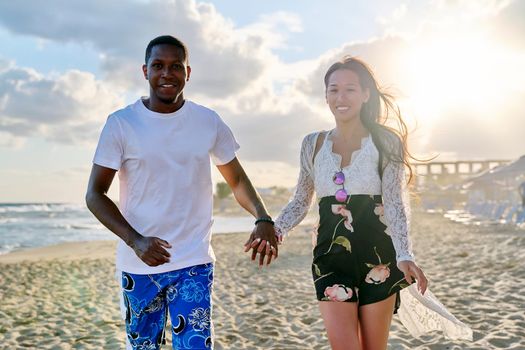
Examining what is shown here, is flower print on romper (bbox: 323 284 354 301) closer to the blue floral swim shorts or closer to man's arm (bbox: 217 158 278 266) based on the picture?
man's arm (bbox: 217 158 278 266)

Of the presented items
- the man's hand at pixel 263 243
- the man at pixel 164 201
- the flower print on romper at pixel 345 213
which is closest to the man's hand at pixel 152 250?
the man at pixel 164 201

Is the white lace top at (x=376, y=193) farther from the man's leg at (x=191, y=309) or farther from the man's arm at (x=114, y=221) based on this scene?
the man's arm at (x=114, y=221)

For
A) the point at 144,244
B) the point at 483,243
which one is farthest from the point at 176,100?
the point at 483,243

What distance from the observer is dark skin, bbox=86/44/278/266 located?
2.47 meters

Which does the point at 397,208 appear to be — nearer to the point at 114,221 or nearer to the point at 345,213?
the point at 345,213

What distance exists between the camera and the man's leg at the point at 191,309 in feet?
8.80

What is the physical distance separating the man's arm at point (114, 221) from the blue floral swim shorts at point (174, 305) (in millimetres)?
279

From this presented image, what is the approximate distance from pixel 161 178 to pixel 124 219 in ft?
0.89

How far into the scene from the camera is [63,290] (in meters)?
10.0

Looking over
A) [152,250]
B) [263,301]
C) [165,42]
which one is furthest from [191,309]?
[263,301]

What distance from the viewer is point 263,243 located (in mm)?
2781

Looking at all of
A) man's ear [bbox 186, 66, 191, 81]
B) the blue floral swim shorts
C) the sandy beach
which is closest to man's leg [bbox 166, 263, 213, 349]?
the blue floral swim shorts

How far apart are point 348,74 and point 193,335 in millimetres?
1670

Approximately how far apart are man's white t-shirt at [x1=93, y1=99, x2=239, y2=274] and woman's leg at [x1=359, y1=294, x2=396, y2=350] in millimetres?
902
